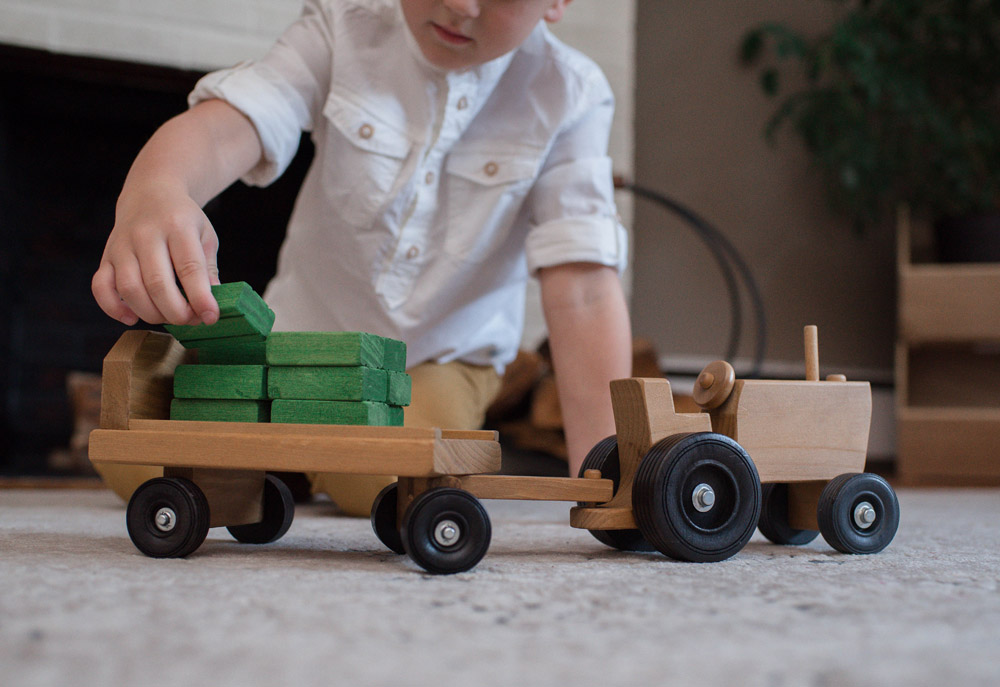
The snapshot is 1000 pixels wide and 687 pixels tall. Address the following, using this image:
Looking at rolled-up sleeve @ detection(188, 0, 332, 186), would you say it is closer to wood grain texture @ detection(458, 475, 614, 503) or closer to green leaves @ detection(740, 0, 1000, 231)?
wood grain texture @ detection(458, 475, 614, 503)

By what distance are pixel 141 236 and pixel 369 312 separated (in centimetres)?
54

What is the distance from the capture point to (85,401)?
1863 millimetres

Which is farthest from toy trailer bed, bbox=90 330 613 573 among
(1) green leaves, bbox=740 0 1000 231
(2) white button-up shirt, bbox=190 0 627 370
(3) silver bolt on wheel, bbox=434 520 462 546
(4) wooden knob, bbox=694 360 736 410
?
(1) green leaves, bbox=740 0 1000 231

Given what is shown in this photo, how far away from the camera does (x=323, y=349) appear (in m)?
0.58

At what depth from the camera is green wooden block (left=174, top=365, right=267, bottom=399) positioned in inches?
23.1

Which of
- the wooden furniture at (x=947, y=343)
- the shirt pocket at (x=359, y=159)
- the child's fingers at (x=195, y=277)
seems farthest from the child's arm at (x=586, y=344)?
the wooden furniture at (x=947, y=343)

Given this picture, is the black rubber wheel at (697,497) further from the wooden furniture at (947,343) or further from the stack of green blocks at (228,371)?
the wooden furniture at (947,343)

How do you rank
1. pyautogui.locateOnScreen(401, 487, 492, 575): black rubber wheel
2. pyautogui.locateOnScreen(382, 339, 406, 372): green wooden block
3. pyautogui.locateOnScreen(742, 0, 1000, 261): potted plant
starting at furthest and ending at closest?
1. pyautogui.locateOnScreen(742, 0, 1000, 261): potted plant
2. pyautogui.locateOnScreen(382, 339, 406, 372): green wooden block
3. pyautogui.locateOnScreen(401, 487, 492, 575): black rubber wheel

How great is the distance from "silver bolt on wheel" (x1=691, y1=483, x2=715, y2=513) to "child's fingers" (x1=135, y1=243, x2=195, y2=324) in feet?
1.19

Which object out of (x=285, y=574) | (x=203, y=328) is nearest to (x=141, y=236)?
(x=203, y=328)

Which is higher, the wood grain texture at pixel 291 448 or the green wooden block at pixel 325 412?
the green wooden block at pixel 325 412

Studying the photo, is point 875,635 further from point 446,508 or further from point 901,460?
point 901,460

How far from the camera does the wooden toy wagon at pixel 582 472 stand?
0.53 metres

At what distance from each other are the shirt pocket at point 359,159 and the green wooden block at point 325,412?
1.61ft
